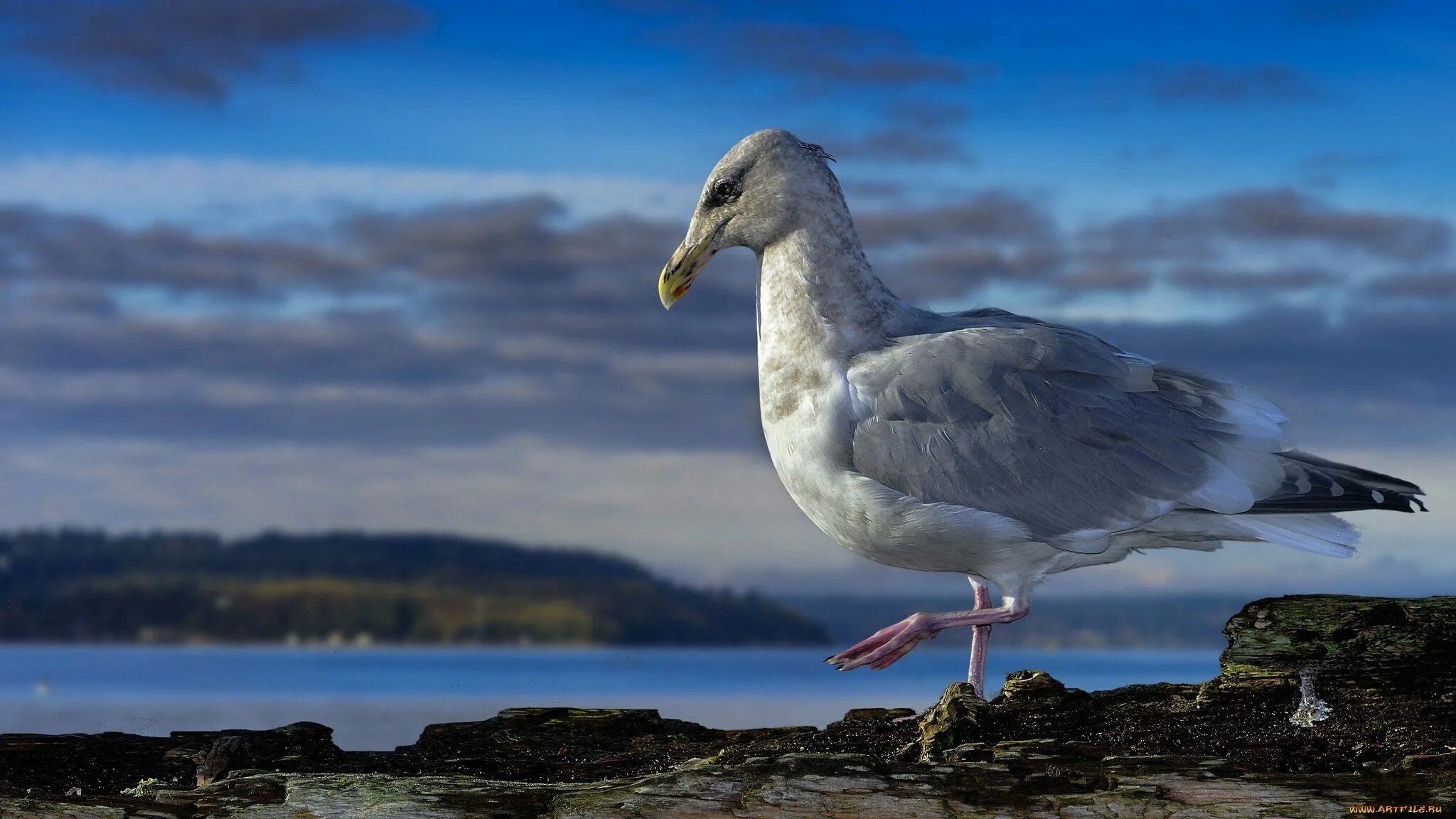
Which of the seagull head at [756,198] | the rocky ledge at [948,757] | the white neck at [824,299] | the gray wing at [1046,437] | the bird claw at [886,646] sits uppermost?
the seagull head at [756,198]

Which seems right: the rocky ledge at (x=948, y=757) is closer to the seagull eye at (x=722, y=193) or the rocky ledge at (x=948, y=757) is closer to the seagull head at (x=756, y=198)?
the seagull head at (x=756, y=198)

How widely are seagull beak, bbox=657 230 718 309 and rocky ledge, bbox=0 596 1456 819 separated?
3.88 meters

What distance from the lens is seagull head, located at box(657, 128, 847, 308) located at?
11.0 m

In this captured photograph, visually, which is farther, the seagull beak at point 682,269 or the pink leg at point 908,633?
the seagull beak at point 682,269

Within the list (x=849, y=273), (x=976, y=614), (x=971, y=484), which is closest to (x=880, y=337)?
(x=849, y=273)

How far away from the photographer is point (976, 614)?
10516 millimetres

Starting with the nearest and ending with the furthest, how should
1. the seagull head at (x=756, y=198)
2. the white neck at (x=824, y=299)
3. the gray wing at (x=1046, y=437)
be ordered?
the gray wing at (x=1046, y=437), the white neck at (x=824, y=299), the seagull head at (x=756, y=198)

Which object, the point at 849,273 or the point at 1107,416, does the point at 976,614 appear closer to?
the point at 1107,416

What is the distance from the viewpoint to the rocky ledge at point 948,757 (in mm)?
8336

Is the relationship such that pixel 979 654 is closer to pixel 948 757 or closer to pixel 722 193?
pixel 948 757

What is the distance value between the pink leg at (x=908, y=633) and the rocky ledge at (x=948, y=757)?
55 centimetres

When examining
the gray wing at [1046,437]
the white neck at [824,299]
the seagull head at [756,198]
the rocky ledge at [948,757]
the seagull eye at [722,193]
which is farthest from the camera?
the seagull eye at [722,193]

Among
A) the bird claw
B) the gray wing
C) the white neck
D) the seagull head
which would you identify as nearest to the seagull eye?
the seagull head

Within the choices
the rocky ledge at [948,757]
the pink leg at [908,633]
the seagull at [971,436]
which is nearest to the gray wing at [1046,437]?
the seagull at [971,436]
